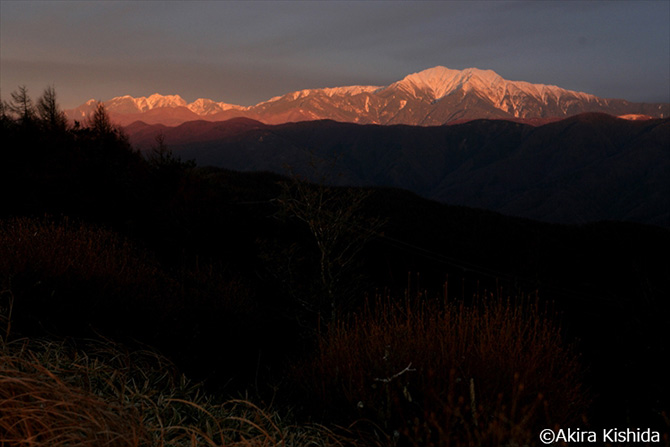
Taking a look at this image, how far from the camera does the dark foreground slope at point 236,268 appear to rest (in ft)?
19.4

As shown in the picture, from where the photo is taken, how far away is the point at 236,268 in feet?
43.0

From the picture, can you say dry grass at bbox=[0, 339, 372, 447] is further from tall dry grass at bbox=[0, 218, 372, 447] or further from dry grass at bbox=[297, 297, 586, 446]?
dry grass at bbox=[297, 297, 586, 446]

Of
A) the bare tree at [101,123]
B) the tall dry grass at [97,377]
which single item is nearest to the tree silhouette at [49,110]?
the bare tree at [101,123]

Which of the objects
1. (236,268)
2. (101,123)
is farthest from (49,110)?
(236,268)

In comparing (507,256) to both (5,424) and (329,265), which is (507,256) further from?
(5,424)

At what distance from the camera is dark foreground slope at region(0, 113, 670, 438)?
592cm

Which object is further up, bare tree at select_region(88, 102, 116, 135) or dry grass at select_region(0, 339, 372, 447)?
bare tree at select_region(88, 102, 116, 135)

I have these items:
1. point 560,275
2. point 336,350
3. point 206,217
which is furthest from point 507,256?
point 336,350

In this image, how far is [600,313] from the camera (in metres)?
15.6
